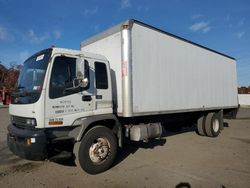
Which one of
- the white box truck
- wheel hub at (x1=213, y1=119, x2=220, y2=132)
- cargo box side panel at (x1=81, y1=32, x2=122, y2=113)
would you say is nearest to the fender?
the white box truck

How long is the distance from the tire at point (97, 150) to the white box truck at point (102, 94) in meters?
0.02

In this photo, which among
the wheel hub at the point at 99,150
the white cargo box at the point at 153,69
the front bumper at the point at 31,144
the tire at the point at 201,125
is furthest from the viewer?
the tire at the point at 201,125

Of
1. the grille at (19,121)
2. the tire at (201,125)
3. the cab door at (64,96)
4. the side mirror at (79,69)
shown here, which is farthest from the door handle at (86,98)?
the tire at (201,125)

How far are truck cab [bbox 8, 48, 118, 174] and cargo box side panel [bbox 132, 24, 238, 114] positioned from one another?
1.31 m

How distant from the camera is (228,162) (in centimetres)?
646

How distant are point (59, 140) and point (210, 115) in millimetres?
7275

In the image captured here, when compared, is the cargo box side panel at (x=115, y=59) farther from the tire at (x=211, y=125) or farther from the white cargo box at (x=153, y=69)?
the tire at (x=211, y=125)

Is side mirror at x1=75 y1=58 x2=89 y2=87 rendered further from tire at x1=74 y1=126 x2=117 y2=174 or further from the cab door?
tire at x1=74 y1=126 x2=117 y2=174

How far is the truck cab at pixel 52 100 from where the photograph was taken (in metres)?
4.95

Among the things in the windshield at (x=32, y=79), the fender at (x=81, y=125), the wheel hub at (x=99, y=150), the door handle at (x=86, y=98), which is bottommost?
the wheel hub at (x=99, y=150)

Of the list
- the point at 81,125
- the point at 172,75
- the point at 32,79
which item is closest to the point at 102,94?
the point at 81,125

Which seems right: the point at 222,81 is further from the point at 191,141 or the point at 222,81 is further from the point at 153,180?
the point at 153,180

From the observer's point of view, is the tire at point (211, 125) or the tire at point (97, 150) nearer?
the tire at point (97, 150)

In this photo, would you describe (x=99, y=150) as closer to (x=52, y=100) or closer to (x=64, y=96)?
(x=64, y=96)
